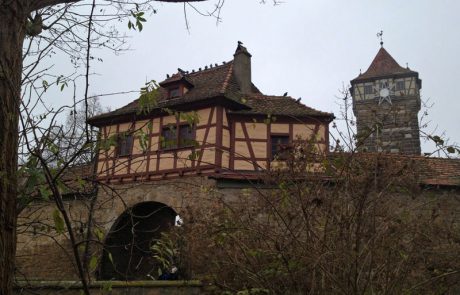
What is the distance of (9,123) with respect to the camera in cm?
208

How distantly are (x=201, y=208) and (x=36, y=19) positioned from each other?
313 inches

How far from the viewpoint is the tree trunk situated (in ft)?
6.35

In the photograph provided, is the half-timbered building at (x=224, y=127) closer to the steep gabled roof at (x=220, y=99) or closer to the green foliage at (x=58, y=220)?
the steep gabled roof at (x=220, y=99)

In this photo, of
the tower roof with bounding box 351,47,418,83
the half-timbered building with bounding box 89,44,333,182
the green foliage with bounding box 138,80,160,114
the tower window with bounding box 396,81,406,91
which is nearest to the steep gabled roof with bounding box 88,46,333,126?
the half-timbered building with bounding box 89,44,333,182

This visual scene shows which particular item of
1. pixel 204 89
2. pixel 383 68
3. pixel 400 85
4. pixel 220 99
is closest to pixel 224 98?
pixel 220 99

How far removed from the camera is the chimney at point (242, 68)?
678 inches

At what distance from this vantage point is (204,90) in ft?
52.1

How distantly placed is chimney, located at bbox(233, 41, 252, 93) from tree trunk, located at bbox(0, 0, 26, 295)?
1488cm

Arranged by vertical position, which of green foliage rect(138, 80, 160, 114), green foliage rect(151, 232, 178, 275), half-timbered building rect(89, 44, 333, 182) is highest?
half-timbered building rect(89, 44, 333, 182)

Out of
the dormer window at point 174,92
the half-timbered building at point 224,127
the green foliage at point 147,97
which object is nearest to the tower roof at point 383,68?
the half-timbered building at point 224,127

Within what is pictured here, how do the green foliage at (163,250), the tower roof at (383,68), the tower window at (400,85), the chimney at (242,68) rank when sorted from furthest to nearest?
the tower roof at (383,68) < the tower window at (400,85) < the chimney at (242,68) < the green foliage at (163,250)

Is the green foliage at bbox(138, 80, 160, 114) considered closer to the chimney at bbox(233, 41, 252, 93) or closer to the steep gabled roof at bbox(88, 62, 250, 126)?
the steep gabled roof at bbox(88, 62, 250, 126)

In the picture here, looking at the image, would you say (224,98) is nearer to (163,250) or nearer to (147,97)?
(163,250)

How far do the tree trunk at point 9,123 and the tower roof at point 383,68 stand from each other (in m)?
34.8
